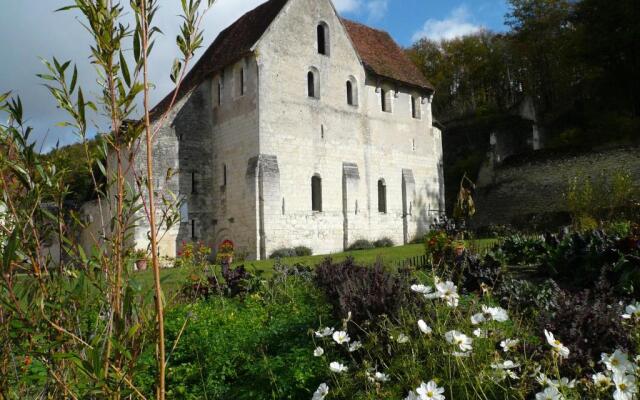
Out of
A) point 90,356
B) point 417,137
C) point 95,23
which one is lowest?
point 90,356

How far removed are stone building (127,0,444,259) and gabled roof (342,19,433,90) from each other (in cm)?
19

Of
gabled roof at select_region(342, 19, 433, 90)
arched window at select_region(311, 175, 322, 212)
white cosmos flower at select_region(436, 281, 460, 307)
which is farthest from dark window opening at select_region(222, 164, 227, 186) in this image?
white cosmos flower at select_region(436, 281, 460, 307)

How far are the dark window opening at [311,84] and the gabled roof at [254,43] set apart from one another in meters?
2.84

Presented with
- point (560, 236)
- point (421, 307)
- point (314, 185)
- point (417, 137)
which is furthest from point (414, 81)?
point (421, 307)

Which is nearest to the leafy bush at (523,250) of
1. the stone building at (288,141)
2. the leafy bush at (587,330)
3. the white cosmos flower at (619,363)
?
the leafy bush at (587,330)

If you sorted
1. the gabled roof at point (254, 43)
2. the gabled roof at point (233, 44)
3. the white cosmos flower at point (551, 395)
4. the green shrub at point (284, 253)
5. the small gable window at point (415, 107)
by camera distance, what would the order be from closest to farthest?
the white cosmos flower at point (551, 395) < the green shrub at point (284, 253) < the gabled roof at point (233, 44) < the gabled roof at point (254, 43) < the small gable window at point (415, 107)

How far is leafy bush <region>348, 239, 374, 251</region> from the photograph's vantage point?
899 inches

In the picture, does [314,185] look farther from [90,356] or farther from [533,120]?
[90,356]

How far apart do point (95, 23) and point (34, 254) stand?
0.98 metres

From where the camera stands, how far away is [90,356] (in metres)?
1.72

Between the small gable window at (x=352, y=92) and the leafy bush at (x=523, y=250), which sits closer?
the leafy bush at (x=523, y=250)

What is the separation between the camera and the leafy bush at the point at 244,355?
4.26 metres

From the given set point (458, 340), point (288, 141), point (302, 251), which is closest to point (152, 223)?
point (458, 340)

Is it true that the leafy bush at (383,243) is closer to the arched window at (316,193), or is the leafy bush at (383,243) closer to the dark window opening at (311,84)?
the arched window at (316,193)
